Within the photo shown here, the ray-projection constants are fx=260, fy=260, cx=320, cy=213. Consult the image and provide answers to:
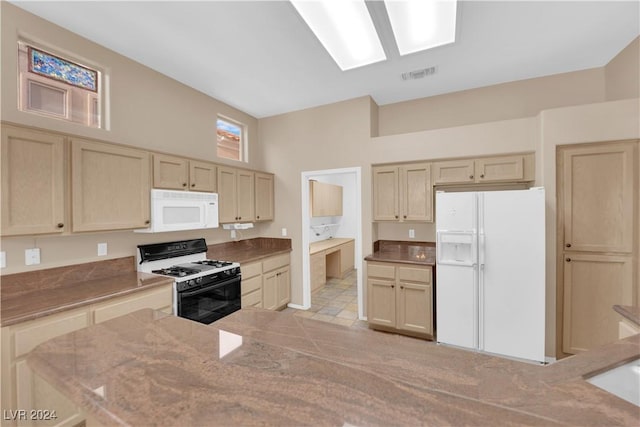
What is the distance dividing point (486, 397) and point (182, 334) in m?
1.07

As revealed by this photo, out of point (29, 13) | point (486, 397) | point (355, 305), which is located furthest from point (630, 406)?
point (29, 13)

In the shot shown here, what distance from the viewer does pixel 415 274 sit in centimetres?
309

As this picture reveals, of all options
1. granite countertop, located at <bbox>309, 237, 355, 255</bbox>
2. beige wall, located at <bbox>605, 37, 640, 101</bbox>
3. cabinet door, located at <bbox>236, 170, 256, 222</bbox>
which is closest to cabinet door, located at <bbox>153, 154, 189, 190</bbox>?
cabinet door, located at <bbox>236, 170, 256, 222</bbox>

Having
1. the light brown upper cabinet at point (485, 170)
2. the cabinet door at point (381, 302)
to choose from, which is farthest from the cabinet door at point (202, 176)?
the light brown upper cabinet at point (485, 170)

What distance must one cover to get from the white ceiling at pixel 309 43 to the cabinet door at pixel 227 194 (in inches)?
42.9

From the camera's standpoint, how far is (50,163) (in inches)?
74.9

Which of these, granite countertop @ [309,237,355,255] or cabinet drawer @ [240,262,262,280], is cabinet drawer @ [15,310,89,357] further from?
granite countertop @ [309,237,355,255]

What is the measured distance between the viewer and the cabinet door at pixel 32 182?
5.60ft

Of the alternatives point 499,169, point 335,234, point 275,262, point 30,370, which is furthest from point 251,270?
point 335,234

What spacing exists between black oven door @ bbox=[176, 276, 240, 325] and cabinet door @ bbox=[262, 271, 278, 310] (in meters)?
0.56

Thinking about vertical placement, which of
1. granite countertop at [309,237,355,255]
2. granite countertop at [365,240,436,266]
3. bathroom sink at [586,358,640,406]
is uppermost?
granite countertop at [365,240,436,266]

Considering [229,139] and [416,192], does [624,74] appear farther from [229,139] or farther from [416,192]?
[229,139]

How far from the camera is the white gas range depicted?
2473 mm

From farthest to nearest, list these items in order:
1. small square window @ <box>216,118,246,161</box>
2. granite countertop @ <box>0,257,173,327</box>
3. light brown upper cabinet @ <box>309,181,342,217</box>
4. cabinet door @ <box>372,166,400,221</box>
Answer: light brown upper cabinet @ <box>309,181,342,217</box>
small square window @ <box>216,118,246,161</box>
cabinet door @ <box>372,166,400,221</box>
granite countertop @ <box>0,257,173,327</box>
